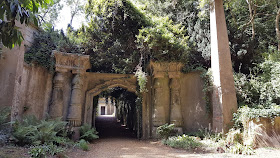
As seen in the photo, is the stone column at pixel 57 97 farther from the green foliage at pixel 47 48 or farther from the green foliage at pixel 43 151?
the green foliage at pixel 43 151

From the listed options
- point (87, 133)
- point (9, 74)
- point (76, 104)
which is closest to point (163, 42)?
point (76, 104)

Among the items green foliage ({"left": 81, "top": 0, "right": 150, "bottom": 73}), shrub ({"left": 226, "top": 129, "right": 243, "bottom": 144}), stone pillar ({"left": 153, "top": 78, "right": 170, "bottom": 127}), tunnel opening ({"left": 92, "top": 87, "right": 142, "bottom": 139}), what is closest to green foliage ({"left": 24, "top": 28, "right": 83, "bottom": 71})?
green foliage ({"left": 81, "top": 0, "right": 150, "bottom": 73})

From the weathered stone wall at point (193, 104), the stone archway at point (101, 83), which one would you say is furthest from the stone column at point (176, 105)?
the stone archway at point (101, 83)

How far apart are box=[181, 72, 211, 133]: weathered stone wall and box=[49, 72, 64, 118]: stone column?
5904mm

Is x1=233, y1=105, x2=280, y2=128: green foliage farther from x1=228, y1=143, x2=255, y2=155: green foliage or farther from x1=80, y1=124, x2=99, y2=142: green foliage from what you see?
x1=80, y1=124, x2=99, y2=142: green foliage

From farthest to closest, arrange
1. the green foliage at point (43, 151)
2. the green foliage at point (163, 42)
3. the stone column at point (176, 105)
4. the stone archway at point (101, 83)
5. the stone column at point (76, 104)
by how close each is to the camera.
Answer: the stone archway at point (101, 83) → the stone column at point (176, 105) → the green foliage at point (163, 42) → the stone column at point (76, 104) → the green foliage at point (43, 151)

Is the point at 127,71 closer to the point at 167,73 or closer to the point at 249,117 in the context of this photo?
the point at 167,73

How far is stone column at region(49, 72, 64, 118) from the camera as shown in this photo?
8562 millimetres

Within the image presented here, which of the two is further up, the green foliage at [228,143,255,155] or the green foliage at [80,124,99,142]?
the green foliage at [80,124,99,142]

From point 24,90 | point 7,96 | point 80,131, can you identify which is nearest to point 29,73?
point 24,90

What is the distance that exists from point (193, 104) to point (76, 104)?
565 centimetres

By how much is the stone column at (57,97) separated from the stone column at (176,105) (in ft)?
17.0

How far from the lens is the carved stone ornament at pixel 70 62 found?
8.94m

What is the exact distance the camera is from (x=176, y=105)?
9.62m
